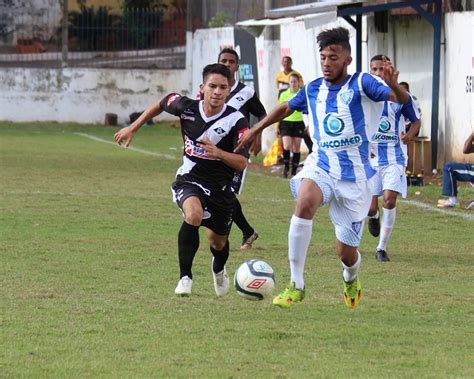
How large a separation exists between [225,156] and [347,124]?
2.87 feet

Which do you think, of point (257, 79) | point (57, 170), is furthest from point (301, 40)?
point (57, 170)

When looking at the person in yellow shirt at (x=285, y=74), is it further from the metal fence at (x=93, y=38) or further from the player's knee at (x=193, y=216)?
the metal fence at (x=93, y=38)

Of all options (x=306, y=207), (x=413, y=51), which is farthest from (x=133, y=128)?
(x=413, y=51)

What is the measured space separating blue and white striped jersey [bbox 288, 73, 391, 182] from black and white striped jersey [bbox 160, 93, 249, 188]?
0.67m

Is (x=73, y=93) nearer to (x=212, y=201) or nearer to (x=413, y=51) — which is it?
(x=413, y=51)

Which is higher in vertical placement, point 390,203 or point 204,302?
point 390,203

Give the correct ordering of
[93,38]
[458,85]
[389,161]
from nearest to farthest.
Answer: [389,161] → [458,85] → [93,38]

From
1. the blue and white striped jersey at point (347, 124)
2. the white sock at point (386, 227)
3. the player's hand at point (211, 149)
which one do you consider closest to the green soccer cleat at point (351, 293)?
the blue and white striped jersey at point (347, 124)

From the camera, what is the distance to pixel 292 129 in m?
20.8

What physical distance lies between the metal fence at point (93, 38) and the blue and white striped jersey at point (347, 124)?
92.5 feet

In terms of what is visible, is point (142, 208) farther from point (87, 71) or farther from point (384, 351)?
point (87, 71)

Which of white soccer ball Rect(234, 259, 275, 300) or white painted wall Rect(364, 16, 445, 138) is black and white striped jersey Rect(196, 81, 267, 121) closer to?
white soccer ball Rect(234, 259, 275, 300)

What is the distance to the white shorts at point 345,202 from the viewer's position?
8.03 m

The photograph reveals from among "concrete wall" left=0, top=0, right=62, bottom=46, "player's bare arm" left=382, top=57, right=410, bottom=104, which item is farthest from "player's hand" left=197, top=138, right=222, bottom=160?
"concrete wall" left=0, top=0, right=62, bottom=46
